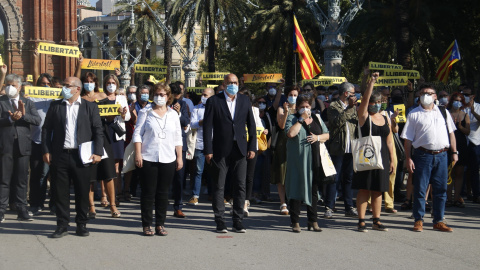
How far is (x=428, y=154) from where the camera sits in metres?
9.33

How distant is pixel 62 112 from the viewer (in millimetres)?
8703

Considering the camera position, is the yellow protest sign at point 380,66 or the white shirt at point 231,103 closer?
the white shirt at point 231,103

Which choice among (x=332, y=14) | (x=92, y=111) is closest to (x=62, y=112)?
(x=92, y=111)

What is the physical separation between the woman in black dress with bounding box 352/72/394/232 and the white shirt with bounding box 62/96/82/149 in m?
3.57

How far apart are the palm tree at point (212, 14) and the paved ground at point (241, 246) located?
25.1 m

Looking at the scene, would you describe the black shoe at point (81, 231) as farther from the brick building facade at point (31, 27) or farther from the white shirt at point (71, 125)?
the brick building facade at point (31, 27)

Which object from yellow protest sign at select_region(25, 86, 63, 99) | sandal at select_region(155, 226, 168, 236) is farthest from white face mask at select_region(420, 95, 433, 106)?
yellow protest sign at select_region(25, 86, 63, 99)

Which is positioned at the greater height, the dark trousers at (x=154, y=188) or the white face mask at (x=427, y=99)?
the white face mask at (x=427, y=99)

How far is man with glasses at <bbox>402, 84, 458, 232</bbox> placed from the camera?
9.29 m

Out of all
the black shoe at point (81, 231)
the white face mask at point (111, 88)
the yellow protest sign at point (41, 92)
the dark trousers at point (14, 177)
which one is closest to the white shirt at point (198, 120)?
the white face mask at point (111, 88)

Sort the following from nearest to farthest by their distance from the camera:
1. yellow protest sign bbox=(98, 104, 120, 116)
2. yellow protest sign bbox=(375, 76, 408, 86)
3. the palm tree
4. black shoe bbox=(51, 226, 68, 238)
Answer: black shoe bbox=(51, 226, 68, 238)
yellow protest sign bbox=(98, 104, 120, 116)
yellow protest sign bbox=(375, 76, 408, 86)
the palm tree

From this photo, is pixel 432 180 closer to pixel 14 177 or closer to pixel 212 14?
pixel 14 177

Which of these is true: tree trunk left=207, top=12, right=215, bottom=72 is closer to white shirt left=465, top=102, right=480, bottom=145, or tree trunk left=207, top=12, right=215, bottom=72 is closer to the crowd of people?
white shirt left=465, top=102, right=480, bottom=145

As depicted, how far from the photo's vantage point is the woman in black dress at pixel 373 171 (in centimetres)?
917
